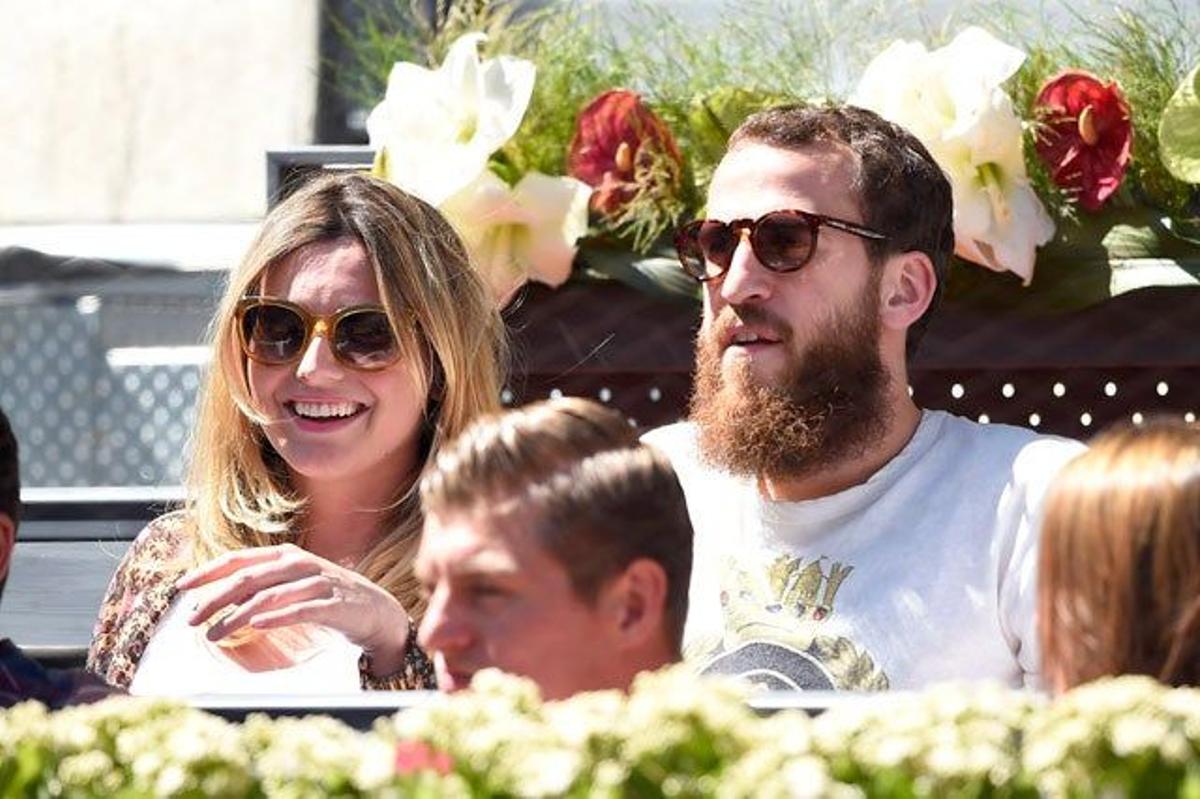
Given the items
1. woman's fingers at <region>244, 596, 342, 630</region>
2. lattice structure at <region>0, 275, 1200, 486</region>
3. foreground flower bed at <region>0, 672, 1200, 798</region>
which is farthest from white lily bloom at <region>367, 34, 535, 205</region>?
foreground flower bed at <region>0, 672, 1200, 798</region>

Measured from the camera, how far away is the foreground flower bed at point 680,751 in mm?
1231

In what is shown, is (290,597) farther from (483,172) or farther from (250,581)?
(483,172)

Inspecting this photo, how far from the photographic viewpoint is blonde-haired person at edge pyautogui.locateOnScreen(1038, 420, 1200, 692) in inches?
59.4

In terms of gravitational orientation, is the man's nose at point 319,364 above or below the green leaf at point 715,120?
below

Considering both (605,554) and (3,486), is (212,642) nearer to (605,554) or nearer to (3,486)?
(3,486)

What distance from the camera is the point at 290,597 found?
6.70ft

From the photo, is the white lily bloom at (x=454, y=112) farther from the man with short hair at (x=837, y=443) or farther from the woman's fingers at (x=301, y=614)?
the woman's fingers at (x=301, y=614)

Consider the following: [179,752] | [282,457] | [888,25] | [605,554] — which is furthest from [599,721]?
[888,25]

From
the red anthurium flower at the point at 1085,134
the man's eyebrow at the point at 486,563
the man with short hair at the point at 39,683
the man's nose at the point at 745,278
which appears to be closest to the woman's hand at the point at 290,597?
the man with short hair at the point at 39,683

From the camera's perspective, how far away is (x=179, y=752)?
1.32 meters

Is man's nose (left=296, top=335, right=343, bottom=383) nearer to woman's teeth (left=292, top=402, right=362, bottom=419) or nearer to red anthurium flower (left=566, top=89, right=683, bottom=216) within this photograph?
woman's teeth (left=292, top=402, right=362, bottom=419)

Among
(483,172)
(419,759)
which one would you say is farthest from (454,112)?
(419,759)

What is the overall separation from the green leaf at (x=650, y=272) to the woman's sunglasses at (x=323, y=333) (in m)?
0.27

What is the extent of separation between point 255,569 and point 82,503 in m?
0.87
